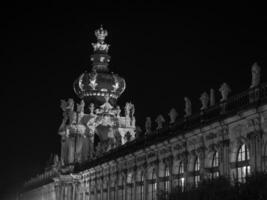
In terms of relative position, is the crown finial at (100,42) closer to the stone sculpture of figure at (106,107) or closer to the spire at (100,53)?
the spire at (100,53)

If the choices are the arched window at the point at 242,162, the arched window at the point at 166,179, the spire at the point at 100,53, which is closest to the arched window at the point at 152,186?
the arched window at the point at 166,179

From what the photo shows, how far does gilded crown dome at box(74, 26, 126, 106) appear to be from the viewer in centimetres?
9988

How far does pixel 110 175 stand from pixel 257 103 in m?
34.0

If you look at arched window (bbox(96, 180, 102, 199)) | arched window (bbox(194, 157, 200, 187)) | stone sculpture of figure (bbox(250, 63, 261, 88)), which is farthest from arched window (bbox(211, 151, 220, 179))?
arched window (bbox(96, 180, 102, 199))

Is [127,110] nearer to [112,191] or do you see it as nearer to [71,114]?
[71,114]

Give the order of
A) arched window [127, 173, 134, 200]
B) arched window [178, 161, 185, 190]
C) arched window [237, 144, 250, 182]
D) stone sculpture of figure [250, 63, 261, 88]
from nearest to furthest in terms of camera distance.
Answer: stone sculpture of figure [250, 63, 261, 88] < arched window [237, 144, 250, 182] < arched window [178, 161, 185, 190] < arched window [127, 173, 134, 200]

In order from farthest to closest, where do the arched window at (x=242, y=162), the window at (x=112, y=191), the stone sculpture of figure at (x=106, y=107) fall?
the stone sculpture of figure at (x=106, y=107), the window at (x=112, y=191), the arched window at (x=242, y=162)

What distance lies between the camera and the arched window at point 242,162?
37728 mm

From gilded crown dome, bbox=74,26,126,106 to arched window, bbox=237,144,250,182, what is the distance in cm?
6199

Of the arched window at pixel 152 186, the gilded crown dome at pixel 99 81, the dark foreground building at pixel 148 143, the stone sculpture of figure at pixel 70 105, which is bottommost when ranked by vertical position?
the arched window at pixel 152 186

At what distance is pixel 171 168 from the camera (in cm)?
4919

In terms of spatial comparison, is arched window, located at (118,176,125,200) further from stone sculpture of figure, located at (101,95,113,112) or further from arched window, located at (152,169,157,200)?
stone sculpture of figure, located at (101,95,113,112)

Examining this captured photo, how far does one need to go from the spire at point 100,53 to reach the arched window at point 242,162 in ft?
212

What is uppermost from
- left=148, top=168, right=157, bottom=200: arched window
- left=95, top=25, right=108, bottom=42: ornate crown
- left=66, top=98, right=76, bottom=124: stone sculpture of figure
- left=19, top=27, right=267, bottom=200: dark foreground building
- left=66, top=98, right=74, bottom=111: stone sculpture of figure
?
left=95, top=25, right=108, bottom=42: ornate crown
